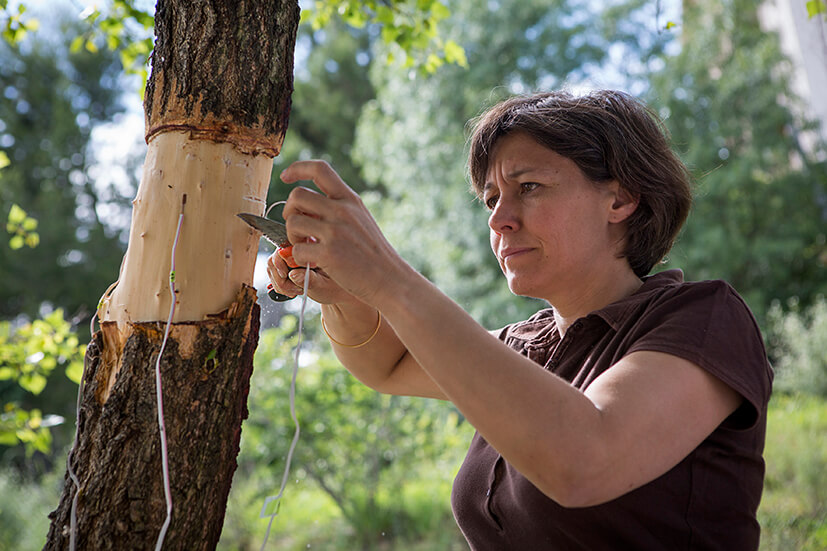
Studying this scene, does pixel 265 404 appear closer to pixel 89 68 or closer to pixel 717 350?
pixel 717 350

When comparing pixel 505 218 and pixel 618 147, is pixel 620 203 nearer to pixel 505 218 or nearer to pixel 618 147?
pixel 618 147

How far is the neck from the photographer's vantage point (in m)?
1.64

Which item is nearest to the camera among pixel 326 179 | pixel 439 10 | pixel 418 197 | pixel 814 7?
pixel 326 179

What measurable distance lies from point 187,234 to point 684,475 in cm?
106

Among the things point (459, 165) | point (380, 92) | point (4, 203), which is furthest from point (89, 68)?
point (459, 165)

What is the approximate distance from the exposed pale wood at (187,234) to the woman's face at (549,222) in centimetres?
61

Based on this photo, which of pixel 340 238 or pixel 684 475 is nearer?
pixel 340 238

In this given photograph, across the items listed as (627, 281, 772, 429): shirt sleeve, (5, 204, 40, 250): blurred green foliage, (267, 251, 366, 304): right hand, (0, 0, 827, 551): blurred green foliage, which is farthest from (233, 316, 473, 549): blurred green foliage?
(627, 281, 772, 429): shirt sleeve

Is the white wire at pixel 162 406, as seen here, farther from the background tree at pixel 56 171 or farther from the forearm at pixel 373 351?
the background tree at pixel 56 171

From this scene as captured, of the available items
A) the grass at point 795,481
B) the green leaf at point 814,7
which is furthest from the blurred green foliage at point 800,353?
the green leaf at point 814,7

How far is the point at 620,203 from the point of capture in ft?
5.47

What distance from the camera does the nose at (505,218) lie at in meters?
1.60

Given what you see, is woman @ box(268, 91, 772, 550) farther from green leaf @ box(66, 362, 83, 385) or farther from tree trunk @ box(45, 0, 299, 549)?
green leaf @ box(66, 362, 83, 385)

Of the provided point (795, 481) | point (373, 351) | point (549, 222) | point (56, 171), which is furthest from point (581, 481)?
point (56, 171)
